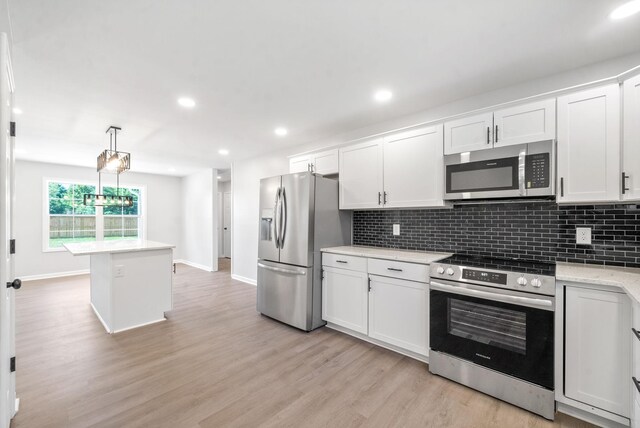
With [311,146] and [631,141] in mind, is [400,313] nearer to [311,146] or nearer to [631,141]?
[631,141]

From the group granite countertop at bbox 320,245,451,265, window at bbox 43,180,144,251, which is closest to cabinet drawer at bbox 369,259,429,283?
granite countertop at bbox 320,245,451,265

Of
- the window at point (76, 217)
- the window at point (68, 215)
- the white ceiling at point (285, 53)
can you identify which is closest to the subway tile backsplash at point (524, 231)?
the white ceiling at point (285, 53)

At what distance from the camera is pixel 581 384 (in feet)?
5.79

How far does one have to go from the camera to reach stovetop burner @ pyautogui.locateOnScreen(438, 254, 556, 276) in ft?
6.48

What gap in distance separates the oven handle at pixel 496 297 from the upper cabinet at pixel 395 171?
2.61ft

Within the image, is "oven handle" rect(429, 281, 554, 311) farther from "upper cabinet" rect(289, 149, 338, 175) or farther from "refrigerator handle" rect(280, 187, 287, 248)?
"upper cabinet" rect(289, 149, 338, 175)

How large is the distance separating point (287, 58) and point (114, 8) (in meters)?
1.07

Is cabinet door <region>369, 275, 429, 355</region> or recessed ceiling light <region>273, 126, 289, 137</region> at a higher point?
recessed ceiling light <region>273, 126, 289, 137</region>

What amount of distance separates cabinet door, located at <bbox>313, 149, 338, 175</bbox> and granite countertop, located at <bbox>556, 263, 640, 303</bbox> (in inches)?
93.5

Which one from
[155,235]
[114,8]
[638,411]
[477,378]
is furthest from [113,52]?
[155,235]

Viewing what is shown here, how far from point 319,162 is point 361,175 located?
2.27 feet

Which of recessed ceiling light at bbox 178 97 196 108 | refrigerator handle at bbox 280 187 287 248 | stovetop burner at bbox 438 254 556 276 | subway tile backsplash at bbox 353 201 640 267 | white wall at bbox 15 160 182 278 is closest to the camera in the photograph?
stovetop burner at bbox 438 254 556 276

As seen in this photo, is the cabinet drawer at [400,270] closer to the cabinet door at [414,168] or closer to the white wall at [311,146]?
the cabinet door at [414,168]

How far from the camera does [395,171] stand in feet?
9.64
